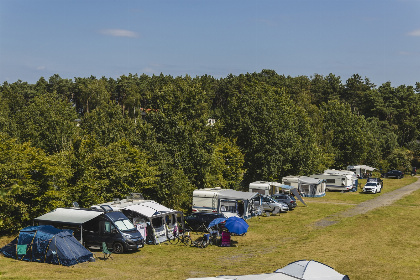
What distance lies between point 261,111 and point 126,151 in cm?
2350

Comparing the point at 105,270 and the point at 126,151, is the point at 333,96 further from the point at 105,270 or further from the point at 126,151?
the point at 105,270

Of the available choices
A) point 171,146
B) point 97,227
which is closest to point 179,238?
point 97,227

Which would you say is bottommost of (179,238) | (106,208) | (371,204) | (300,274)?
(371,204)

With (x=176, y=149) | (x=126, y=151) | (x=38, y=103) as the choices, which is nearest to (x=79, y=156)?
(x=126, y=151)

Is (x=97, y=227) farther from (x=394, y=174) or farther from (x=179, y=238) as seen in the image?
(x=394, y=174)

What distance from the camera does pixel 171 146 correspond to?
34.1 m

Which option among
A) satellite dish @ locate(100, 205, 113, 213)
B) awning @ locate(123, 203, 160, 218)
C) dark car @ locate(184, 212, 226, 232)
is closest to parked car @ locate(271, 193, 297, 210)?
dark car @ locate(184, 212, 226, 232)

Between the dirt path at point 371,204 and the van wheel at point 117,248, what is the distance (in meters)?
15.5

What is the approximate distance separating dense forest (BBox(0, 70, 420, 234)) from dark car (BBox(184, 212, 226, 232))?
2.72 metres

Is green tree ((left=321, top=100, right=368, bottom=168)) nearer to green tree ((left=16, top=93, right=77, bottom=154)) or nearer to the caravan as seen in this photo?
the caravan

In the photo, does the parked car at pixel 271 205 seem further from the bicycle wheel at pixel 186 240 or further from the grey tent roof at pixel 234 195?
the bicycle wheel at pixel 186 240

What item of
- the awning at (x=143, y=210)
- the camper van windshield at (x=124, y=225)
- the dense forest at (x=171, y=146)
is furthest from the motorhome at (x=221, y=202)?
the camper van windshield at (x=124, y=225)

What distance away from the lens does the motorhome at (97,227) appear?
2264 cm

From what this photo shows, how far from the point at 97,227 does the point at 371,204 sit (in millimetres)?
30336
